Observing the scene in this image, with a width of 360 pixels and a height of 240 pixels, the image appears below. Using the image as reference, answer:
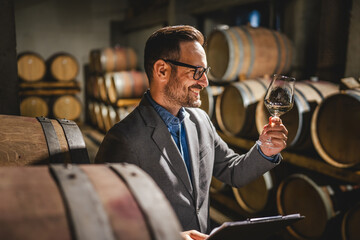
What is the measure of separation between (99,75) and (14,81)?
6.55 metres

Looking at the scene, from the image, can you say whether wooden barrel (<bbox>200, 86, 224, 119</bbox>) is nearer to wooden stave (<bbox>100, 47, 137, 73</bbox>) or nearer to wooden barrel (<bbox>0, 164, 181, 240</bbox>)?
wooden barrel (<bbox>0, 164, 181, 240</bbox>)

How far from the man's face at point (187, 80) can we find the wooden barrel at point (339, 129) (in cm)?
143

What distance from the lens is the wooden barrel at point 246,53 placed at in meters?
3.87

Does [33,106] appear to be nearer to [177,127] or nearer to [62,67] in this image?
[62,67]

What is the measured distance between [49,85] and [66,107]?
800mm

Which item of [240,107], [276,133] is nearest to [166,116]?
[276,133]

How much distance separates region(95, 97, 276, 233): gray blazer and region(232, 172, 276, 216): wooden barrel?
5.18ft

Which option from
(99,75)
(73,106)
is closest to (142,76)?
(99,75)

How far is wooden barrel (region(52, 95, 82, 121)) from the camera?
8891 millimetres

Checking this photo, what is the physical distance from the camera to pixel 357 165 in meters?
2.39

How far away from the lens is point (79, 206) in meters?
0.78

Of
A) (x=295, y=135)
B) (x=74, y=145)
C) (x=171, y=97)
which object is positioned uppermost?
(x=171, y=97)

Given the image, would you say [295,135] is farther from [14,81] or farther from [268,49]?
[14,81]

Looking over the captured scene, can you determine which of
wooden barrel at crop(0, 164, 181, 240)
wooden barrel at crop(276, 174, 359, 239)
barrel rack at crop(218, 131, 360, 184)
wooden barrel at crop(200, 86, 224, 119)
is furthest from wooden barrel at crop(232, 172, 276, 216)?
wooden barrel at crop(0, 164, 181, 240)
